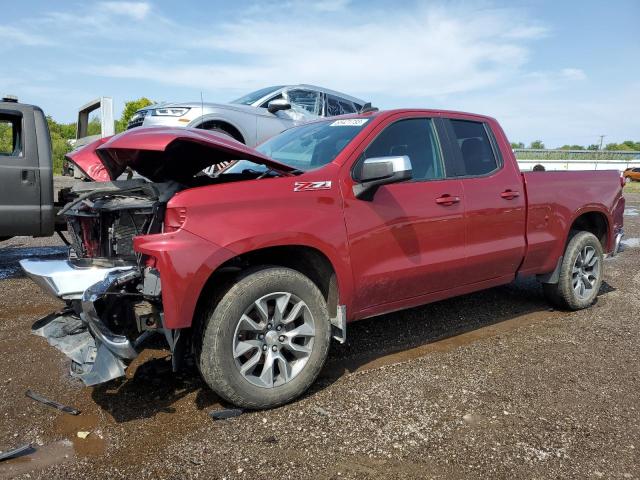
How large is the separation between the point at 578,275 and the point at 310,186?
3402mm

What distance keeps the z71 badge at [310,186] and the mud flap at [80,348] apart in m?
1.44

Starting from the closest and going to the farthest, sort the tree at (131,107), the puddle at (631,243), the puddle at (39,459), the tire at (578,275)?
the puddle at (39,459), the tire at (578,275), the puddle at (631,243), the tree at (131,107)

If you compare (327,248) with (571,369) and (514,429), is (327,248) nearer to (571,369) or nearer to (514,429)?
(514,429)

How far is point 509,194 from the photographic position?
4414 mm

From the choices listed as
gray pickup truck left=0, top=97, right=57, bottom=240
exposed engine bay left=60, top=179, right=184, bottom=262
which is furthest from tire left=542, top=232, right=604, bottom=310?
gray pickup truck left=0, top=97, right=57, bottom=240

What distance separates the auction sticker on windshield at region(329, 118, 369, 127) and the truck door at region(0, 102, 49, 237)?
3.88 m

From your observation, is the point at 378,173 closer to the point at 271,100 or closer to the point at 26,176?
the point at 26,176

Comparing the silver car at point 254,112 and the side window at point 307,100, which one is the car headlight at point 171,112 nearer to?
the silver car at point 254,112

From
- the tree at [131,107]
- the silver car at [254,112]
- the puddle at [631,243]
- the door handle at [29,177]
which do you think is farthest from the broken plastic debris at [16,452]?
the tree at [131,107]

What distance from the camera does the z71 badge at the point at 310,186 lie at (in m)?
3.23

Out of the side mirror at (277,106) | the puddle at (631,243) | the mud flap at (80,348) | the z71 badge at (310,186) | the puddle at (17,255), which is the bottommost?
the puddle at (17,255)

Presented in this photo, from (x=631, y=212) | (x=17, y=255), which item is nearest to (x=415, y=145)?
(x=17, y=255)

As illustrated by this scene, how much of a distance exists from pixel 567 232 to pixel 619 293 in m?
1.62

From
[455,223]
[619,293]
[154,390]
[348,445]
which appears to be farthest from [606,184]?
[154,390]
